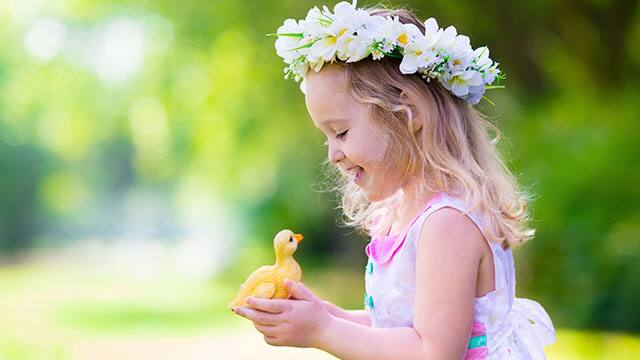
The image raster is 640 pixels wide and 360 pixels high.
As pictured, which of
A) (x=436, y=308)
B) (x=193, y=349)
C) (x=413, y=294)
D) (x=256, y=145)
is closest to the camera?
(x=436, y=308)

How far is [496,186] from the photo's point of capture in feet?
8.29

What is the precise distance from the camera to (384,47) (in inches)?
97.9

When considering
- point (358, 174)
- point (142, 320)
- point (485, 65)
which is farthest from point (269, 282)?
point (142, 320)

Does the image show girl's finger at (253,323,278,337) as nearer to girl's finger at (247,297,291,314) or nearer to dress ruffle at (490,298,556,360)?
girl's finger at (247,297,291,314)

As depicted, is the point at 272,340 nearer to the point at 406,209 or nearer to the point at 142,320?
the point at 406,209

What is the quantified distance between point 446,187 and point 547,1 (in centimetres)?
977

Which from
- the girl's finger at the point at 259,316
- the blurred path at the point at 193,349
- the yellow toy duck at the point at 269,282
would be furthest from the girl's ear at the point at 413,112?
the blurred path at the point at 193,349

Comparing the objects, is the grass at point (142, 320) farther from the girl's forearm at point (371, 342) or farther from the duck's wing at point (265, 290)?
the duck's wing at point (265, 290)

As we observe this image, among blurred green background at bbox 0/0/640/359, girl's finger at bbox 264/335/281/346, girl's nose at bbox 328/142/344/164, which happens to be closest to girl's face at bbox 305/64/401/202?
girl's nose at bbox 328/142/344/164

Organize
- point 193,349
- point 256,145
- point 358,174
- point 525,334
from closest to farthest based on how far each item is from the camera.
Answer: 1. point 358,174
2. point 525,334
3. point 193,349
4. point 256,145

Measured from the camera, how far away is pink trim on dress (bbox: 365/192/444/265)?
244 centimetres

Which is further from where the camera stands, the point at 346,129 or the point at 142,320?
the point at 142,320

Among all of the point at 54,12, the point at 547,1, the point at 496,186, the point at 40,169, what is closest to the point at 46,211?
the point at 40,169

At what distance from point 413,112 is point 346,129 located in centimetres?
17
